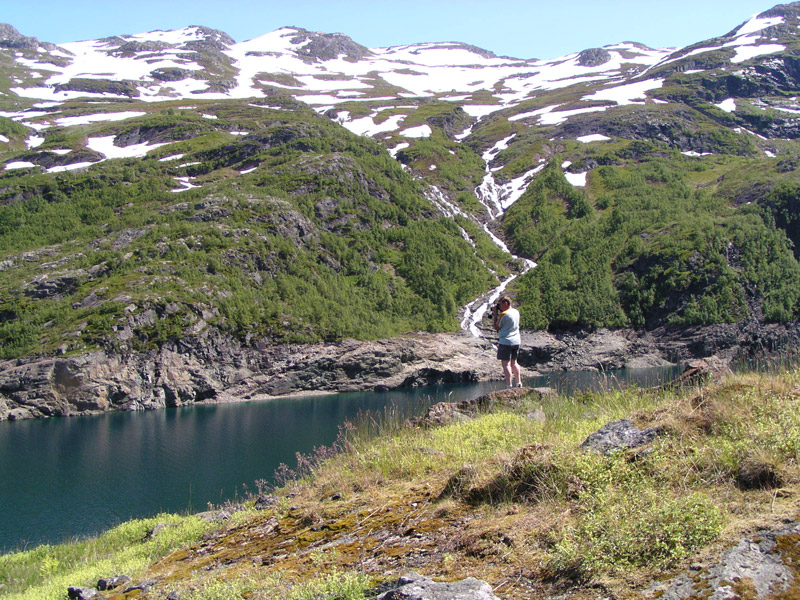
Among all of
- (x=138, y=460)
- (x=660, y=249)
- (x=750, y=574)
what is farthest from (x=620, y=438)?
(x=660, y=249)

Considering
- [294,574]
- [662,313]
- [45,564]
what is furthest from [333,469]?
[662,313]

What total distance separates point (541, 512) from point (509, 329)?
815 cm

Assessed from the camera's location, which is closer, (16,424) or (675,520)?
(675,520)

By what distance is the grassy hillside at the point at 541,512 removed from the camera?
144 inches

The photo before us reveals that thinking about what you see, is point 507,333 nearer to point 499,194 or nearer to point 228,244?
point 228,244

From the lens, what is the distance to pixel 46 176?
365ft

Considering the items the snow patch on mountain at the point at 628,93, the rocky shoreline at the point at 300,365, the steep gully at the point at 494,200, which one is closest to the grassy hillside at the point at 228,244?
the rocky shoreline at the point at 300,365

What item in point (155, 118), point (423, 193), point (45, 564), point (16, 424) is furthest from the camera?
point (155, 118)

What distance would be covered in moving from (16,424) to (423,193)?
331ft

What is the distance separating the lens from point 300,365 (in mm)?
79688

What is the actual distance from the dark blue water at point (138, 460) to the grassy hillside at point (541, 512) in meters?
3.93

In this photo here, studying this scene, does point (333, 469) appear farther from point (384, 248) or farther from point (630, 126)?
point (630, 126)

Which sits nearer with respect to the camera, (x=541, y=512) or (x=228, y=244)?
(x=541, y=512)

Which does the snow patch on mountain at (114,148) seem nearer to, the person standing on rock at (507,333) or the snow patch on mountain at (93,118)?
the snow patch on mountain at (93,118)
